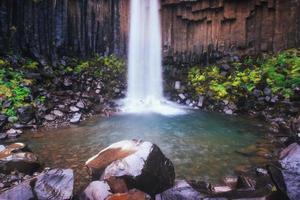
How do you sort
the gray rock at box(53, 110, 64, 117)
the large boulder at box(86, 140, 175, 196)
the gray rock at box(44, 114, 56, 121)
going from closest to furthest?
the large boulder at box(86, 140, 175, 196) < the gray rock at box(44, 114, 56, 121) < the gray rock at box(53, 110, 64, 117)

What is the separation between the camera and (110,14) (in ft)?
63.8

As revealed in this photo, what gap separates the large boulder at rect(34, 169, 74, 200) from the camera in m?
5.02

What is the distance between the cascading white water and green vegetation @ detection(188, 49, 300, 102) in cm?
270

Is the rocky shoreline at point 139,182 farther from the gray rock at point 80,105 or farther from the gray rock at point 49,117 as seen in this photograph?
the gray rock at point 80,105

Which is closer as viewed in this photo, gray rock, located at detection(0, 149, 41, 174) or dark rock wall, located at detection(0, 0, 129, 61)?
gray rock, located at detection(0, 149, 41, 174)

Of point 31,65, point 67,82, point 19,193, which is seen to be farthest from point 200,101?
point 19,193

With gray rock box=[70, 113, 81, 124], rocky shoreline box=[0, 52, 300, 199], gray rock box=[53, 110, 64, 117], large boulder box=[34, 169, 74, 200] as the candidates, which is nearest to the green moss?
rocky shoreline box=[0, 52, 300, 199]

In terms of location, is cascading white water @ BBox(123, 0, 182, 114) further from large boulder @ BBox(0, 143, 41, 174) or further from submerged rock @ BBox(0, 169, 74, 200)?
submerged rock @ BBox(0, 169, 74, 200)

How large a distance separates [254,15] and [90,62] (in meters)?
10.3

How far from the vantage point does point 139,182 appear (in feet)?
17.4

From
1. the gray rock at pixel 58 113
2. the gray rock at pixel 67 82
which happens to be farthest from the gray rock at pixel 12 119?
the gray rock at pixel 67 82

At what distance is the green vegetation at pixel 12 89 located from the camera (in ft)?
37.1

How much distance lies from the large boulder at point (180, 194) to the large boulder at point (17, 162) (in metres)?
3.26

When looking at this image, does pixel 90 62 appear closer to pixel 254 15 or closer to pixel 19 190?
pixel 254 15
